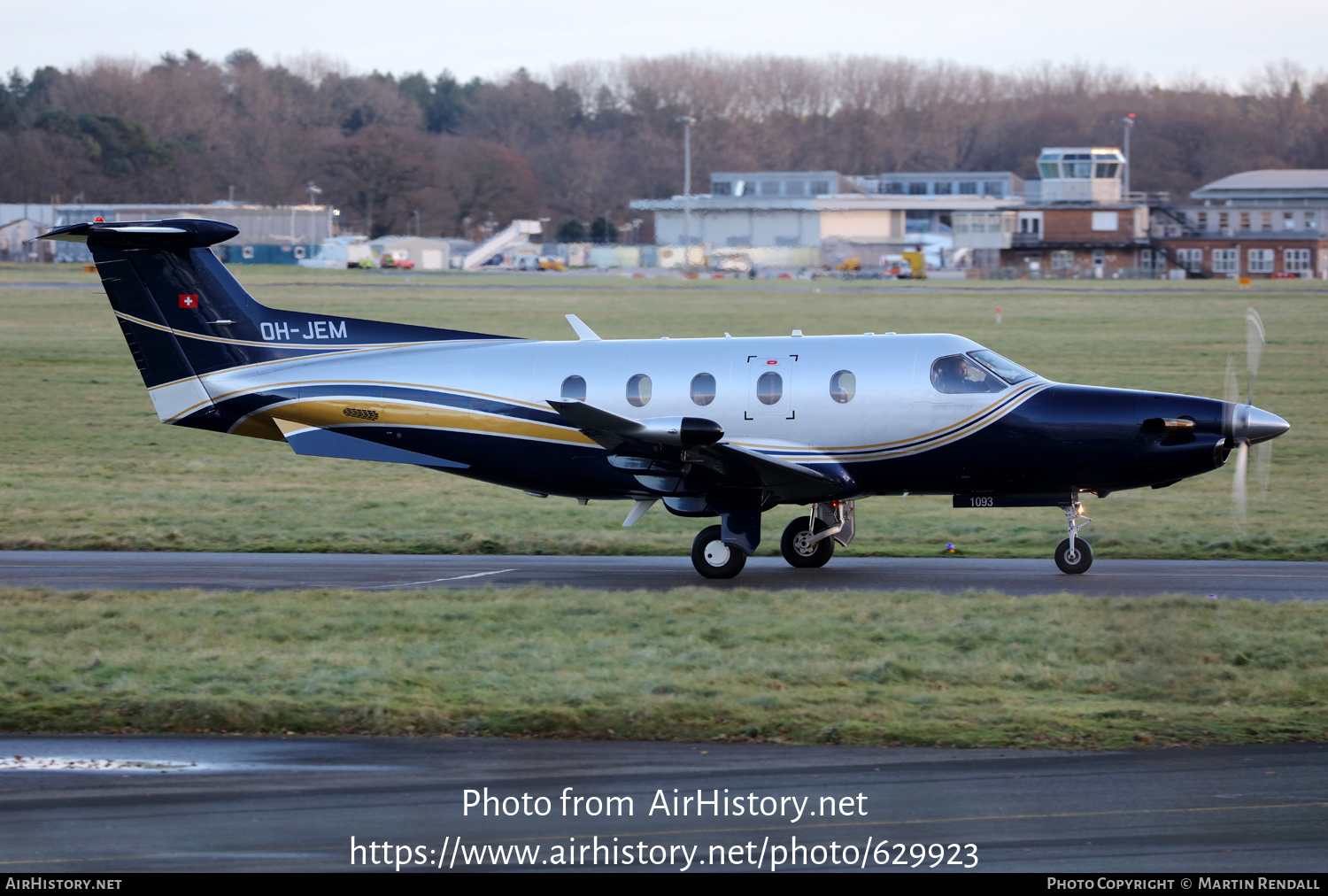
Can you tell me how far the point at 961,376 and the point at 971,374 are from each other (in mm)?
124

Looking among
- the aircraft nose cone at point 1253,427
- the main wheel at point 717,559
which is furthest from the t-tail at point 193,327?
the aircraft nose cone at point 1253,427

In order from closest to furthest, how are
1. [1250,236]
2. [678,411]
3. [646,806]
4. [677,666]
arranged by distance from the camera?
1. [646,806]
2. [677,666]
3. [678,411]
4. [1250,236]

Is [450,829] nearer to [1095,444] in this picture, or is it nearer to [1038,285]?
[1095,444]

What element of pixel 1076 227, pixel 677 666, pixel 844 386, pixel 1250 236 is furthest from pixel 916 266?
pixel 677 666

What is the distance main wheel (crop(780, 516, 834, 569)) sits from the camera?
16812 millimetres

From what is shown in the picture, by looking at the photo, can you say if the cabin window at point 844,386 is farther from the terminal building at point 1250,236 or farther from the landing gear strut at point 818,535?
the terminal building at point 1250,236

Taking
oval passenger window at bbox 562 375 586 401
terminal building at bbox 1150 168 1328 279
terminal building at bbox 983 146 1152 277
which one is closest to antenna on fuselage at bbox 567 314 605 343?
oval passenger window at bbox 562 375 586 401

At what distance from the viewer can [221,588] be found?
15.4 metres

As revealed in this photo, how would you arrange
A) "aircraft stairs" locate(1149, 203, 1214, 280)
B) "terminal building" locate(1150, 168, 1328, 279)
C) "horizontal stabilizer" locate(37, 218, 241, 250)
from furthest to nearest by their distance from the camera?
1. "aircraft stairs" locate(1149, 203, 1214, 280)
2. "terminal building" locate(1150, 168, 1328, 279)
3. "horizontal stabilizer" locate(37, 218, 241, 250)

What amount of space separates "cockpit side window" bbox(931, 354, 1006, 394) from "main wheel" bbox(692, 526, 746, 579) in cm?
300

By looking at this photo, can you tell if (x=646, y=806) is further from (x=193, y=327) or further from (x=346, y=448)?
(x=193, y=327)

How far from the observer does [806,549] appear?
55.1 feet

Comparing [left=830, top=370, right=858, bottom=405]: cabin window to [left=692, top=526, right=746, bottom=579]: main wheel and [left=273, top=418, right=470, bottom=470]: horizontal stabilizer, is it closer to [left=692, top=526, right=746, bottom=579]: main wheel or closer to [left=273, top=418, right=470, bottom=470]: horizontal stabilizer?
[left=692, top=526, right=746, bottom=579]: main wheel

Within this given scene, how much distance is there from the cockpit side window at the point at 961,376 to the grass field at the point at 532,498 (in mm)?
3318
